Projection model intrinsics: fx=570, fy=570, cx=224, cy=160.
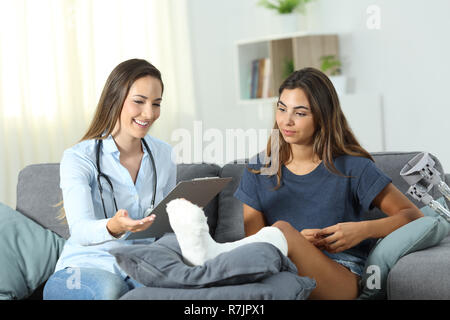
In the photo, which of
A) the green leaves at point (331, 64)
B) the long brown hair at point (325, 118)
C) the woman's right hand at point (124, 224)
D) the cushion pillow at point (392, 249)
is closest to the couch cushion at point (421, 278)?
the cushion pillow at point (392, 249)

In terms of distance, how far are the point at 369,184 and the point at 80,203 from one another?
808 mm

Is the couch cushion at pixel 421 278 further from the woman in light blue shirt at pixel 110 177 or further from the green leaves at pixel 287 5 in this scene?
the green leaves at pixel 287 5

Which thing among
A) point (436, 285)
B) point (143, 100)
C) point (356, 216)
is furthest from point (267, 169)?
point (436, 285)

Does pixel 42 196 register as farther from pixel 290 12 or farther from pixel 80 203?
pixel 290 12

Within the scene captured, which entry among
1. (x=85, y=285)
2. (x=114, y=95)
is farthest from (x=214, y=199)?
(x=85, y=285)

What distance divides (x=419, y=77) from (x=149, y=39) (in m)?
1.75

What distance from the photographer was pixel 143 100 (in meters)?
1.64

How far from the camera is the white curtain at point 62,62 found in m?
3.09

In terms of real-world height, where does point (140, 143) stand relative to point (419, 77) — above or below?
below

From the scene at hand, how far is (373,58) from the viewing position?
331 centimetres

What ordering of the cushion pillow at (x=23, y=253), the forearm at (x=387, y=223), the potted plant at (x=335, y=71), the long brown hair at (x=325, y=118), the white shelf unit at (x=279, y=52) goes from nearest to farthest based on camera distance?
the forearm at (x=387, y=223), the long brown hair at (x=325, y=118), the cushion pillow at (x=23, y=253), the potted plant at (x=335, y=71), the white shelf unit at (x=279, y=52)

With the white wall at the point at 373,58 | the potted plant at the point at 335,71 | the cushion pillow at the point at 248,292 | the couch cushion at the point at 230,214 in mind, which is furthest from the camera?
the potted plant at the point at 335,71

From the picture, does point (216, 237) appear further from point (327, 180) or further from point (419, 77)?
point (419, 77)

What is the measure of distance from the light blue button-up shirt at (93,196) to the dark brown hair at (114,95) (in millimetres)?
32
